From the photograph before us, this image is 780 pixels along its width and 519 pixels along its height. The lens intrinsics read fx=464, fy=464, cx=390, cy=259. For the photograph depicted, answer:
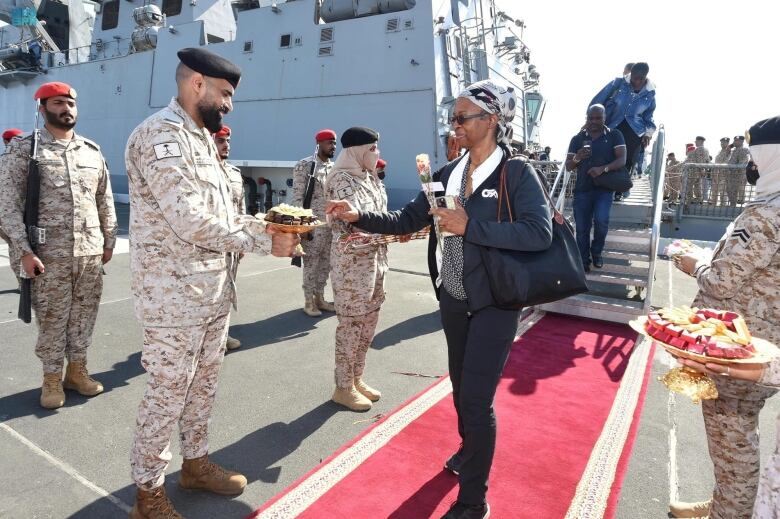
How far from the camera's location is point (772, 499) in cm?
145

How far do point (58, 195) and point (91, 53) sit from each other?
69.6 ft

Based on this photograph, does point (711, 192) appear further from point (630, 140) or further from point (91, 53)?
point (91, 53)

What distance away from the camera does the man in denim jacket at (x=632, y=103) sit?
641 cm

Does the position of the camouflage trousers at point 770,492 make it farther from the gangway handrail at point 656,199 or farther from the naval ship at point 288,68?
the naval ship at point 288,68

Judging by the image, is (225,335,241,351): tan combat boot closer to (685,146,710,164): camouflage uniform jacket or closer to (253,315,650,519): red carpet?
(253,315,650,519): red carpet

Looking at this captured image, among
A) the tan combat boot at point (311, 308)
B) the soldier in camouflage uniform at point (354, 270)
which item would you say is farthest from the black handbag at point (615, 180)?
the tan combat boot at point (311, 308)

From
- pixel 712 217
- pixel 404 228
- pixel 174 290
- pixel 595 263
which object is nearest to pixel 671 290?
pixel 595 263

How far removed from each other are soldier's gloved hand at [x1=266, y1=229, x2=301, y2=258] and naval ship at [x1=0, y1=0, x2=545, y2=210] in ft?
34.1

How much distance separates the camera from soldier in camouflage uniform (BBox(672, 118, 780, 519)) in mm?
1831

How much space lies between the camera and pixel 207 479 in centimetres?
245

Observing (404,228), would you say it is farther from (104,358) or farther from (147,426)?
(104,358)

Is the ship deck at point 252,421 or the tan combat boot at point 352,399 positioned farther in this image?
the tan combat boot at point 352,399

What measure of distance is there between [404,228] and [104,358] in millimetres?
3269

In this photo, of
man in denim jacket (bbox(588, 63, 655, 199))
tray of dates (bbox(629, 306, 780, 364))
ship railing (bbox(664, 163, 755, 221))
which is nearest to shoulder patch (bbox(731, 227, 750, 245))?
tray of dates (bbox(629, 306, 780, 364))
